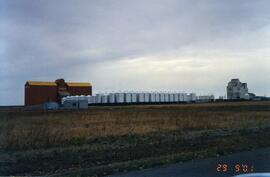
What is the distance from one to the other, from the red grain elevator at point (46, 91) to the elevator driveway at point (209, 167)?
133527 millimetres

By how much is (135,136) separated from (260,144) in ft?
25.0

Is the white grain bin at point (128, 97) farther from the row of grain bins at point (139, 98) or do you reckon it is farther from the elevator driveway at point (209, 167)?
the elevator driveway at point (209, 167)

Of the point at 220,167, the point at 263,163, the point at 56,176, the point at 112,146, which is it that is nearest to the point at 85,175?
the point at 56,176

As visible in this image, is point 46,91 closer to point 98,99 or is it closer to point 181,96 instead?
point 98,99

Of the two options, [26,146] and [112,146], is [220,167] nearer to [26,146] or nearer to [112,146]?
[112,146]

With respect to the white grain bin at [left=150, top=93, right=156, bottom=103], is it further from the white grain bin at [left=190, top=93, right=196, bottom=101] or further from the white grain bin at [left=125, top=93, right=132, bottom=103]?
the white grain bin at [left=190, top=93, right=196, bottom=101]

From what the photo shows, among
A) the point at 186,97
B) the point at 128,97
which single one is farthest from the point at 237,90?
the point at 128,97

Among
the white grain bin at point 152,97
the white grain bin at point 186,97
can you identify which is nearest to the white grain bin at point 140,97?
the white grain bin at point 152,97

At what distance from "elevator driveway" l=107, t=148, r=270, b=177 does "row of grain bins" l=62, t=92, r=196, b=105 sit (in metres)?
143

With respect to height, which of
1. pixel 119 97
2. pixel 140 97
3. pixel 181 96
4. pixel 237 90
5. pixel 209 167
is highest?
pixel 237 90

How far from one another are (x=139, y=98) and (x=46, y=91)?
141 ft

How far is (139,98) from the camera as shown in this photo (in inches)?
7096

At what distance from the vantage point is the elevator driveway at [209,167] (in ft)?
42.1
